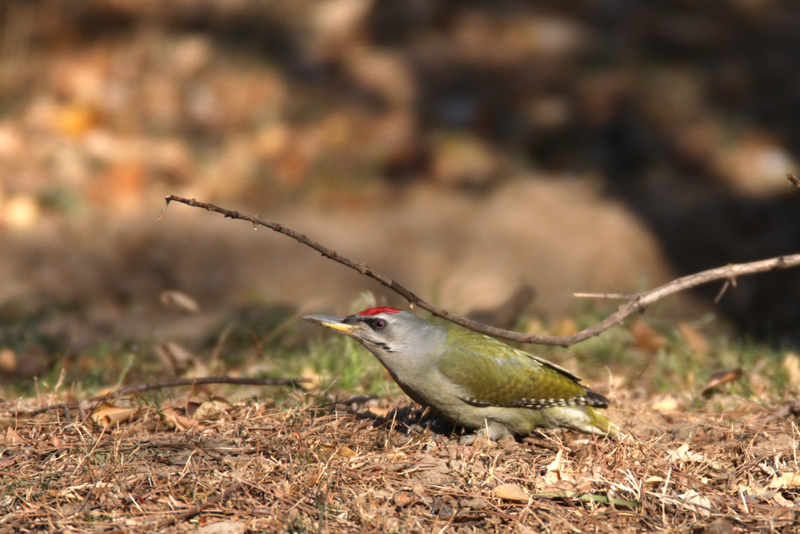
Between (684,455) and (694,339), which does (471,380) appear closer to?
(684,455)

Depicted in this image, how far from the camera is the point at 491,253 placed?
297 inches

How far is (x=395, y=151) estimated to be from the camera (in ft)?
29.4

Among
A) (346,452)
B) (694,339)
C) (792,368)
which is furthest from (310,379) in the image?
(792,368)

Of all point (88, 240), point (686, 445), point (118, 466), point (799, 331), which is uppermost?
point (686, 445)

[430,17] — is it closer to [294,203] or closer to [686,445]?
[294,203]

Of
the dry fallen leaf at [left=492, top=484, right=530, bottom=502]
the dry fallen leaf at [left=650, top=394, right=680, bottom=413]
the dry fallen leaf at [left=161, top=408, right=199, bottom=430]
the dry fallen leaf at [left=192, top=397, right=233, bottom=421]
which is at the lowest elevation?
the dry fallen leaf at [left=192, top=397, right=233, bottom=421]

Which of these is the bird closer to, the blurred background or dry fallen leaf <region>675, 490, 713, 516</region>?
dry fallen leaf <region>675, 490, 713, 516</region>

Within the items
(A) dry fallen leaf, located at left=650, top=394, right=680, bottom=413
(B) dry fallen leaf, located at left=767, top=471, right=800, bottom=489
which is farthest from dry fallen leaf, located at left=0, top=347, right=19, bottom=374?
(B) dry fallen leaf, located at left=767, top=471, right=800, bottom=489

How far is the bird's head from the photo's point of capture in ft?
11.1

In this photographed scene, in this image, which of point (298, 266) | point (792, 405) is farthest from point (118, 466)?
point (298, 266)

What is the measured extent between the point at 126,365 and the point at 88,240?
9.99ft

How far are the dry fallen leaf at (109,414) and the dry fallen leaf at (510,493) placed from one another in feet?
5.20

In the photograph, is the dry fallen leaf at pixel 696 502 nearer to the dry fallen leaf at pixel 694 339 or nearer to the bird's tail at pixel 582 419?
the bird's tail at pixel 582 419

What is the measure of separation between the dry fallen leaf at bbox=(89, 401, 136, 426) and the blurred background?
224cm
